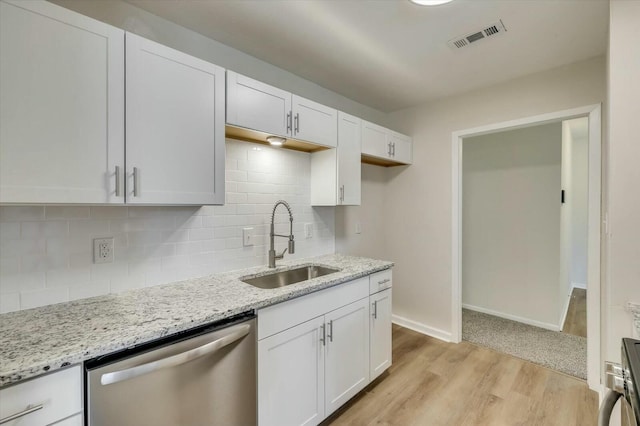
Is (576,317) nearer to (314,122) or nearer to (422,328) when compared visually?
(422,328)

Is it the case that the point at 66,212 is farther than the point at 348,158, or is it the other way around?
the point at 348,158

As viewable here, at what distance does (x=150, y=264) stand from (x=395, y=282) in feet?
8.79

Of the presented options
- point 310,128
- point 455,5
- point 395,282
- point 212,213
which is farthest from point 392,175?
point 212,213

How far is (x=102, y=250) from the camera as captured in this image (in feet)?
4.94

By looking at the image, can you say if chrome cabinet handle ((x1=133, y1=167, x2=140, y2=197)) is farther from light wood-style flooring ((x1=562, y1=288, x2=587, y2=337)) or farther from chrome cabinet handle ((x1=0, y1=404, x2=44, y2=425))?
light wood-style flooring ((x1=562, y1=288, x2=587, y2=337))

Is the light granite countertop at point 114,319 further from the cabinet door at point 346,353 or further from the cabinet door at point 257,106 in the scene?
the cabinet door at point 257,106

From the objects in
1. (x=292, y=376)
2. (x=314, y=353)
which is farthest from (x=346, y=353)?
(x=292, y=376)

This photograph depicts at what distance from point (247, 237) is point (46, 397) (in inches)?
52.0

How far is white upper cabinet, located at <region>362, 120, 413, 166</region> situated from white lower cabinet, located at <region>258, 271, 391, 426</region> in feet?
3.95

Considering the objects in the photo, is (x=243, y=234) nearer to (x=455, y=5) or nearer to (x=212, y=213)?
(x=212, y=213)

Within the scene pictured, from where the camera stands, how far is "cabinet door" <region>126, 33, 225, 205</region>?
1.33m

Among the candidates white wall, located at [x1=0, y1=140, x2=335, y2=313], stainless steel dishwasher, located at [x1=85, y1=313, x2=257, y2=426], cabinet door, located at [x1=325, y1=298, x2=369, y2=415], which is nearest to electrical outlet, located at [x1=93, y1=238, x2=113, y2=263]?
white wall, located at [x1=0, y1=140, x2=335, y2=313]

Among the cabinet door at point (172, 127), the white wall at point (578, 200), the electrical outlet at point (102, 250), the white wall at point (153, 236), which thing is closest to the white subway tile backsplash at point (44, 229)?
the white wall at point (153, 236)

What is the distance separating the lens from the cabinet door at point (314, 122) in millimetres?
2025
